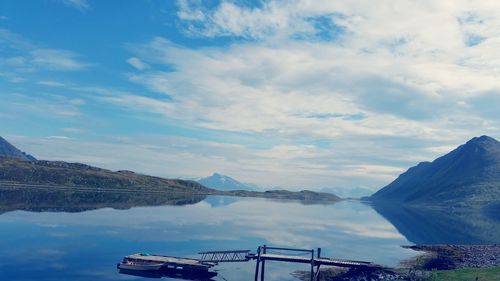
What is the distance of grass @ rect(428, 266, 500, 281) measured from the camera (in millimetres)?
59094

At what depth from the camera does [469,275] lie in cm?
6222

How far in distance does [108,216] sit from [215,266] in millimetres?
73192

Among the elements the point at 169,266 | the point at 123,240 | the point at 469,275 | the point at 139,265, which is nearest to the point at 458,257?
the point at 469,275

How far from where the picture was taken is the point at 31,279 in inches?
2259

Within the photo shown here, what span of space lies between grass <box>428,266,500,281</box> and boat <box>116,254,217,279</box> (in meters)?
34.3

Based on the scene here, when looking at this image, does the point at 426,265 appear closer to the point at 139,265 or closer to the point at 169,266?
the point at 169,266

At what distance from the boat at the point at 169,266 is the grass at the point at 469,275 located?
34.3m

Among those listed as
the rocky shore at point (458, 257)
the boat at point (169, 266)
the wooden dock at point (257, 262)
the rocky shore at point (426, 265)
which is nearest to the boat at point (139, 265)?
the boat at point (169, 266)

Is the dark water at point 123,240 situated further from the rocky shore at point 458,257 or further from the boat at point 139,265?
the rocky shore at point 458,257

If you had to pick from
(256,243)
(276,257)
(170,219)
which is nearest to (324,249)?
(256,243)

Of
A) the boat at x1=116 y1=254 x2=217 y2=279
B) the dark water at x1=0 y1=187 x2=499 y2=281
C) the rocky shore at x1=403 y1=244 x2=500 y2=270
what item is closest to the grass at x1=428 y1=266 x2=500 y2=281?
the rocky shore at x1=403 y1=244 x2=500 y2=270

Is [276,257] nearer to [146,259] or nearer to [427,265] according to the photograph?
[146,259]

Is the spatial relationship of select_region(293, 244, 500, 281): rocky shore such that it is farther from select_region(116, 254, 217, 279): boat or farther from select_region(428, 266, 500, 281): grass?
select_region(116, 254, 217, 279): boat

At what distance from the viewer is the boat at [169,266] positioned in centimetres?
6806
